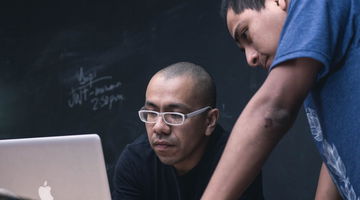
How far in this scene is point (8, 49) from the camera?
11.5 ft

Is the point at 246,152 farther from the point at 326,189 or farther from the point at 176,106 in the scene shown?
the point at 176,106

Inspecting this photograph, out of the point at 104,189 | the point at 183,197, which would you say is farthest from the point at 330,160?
the point at 183,197

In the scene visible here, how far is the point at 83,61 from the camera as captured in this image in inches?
139

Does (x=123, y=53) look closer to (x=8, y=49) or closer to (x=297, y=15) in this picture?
(x=8, y=49)

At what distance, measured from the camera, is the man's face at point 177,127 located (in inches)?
78.7

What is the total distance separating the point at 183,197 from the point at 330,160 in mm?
994

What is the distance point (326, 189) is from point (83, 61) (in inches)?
93.1

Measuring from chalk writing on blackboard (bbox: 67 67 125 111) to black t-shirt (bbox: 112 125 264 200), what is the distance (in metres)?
1.47

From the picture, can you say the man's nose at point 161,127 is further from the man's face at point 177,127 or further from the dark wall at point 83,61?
the dark wall at point 83,61

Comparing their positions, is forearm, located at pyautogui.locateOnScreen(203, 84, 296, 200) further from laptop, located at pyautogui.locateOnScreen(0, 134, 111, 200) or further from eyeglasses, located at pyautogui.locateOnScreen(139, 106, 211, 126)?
eyeglasses, located at pyautogui.locateOnScreen(139, 106, 211, 126)

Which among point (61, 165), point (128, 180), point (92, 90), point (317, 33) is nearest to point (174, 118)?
point (128, 180)

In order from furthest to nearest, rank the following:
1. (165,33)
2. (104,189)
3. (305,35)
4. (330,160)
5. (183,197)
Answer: (165,33) < (183,197) < (104,189) < (330,160) < (305,35)

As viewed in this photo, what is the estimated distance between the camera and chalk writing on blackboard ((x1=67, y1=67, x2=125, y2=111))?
11.6 ft

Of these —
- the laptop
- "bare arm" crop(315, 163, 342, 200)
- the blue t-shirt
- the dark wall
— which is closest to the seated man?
"bare arm" crop(315, 163, 342, 200)
